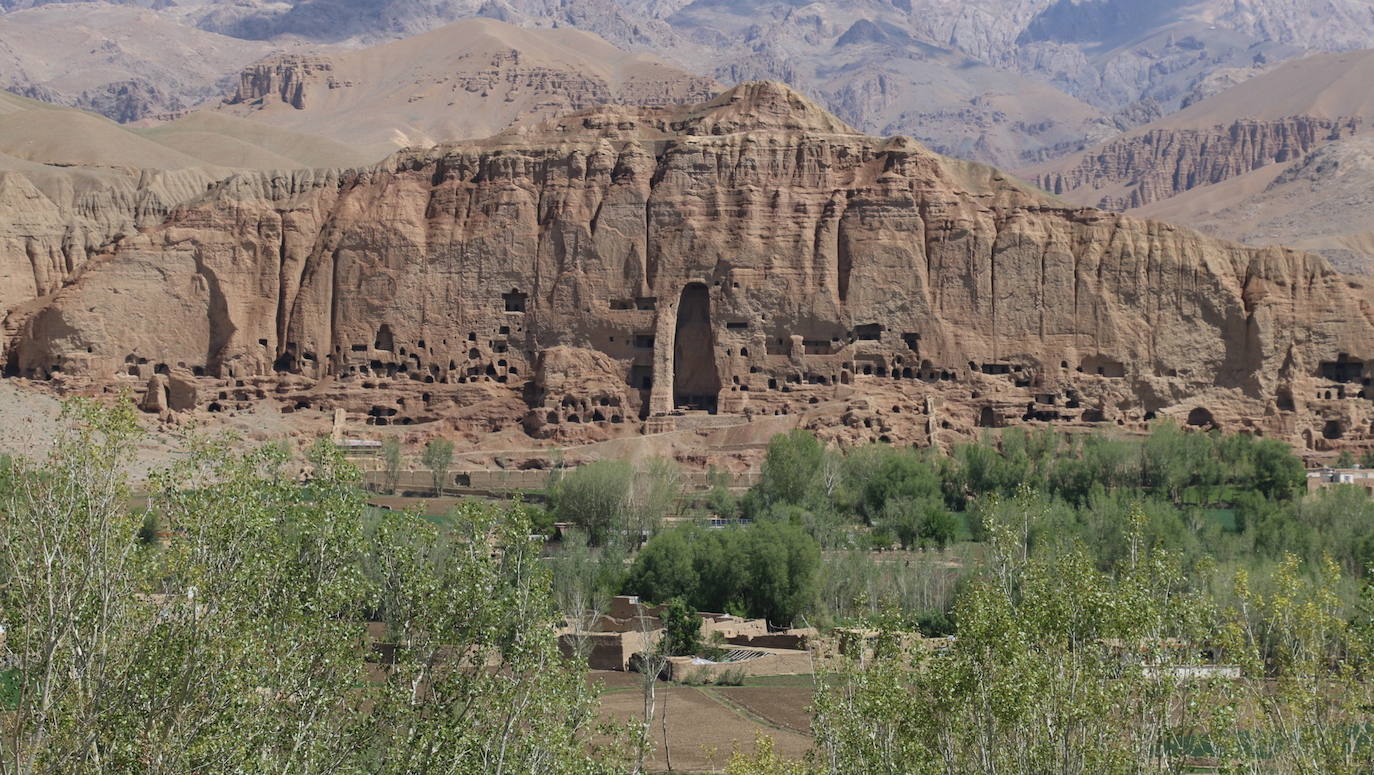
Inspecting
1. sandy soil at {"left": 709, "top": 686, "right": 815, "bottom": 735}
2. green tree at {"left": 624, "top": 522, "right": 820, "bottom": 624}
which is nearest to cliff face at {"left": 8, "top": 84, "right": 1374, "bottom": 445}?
green tree at {"left": 624, "top": 522, "right": 820, "bottom": 624}

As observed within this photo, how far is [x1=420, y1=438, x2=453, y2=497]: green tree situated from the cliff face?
786 cm

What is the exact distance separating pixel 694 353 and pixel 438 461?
19.4 m

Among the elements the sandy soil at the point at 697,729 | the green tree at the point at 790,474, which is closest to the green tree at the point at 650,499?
the green tree at the point at 790,474

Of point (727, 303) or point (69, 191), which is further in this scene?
point (69, 191)

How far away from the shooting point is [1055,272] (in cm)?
10488

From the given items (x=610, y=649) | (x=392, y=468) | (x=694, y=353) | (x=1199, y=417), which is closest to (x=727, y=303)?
(x=694, y=353)

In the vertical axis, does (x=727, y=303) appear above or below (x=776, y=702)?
above

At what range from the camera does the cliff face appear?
3994 inches

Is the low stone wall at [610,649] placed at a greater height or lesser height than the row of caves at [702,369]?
lesser

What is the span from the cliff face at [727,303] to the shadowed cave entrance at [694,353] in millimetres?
172

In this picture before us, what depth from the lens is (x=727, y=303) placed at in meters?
102

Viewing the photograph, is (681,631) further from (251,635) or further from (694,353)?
(694,353)

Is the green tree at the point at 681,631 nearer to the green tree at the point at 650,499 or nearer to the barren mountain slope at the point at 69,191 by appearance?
the green tree at the point at 650,499

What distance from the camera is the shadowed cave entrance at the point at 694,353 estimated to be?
10306 centimetres
